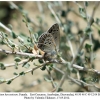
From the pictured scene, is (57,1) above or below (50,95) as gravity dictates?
above

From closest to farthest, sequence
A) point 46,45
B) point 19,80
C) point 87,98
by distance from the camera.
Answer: point 46,45 < point 87,98 < point 19,80

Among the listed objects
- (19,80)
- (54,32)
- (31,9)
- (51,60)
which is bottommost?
(19,80)

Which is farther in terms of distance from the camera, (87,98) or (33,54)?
(87,98)

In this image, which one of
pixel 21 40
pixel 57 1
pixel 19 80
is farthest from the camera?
pixel 19 80

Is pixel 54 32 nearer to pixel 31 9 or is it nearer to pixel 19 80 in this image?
pixel 19 80

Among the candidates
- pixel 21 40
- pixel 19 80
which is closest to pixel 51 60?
pixel 21 40
